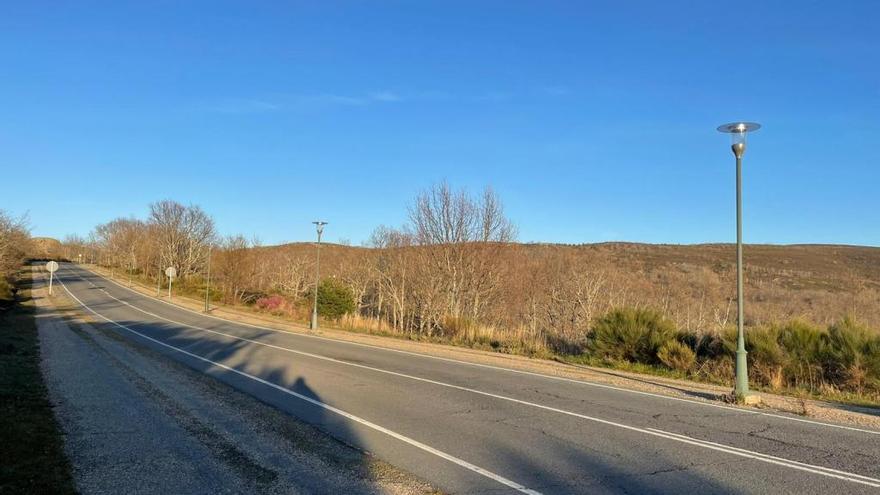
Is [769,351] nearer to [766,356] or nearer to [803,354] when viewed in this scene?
[766,356]

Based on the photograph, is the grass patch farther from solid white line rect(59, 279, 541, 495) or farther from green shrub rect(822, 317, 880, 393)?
green shrub rect(822, 317, 880, 393)

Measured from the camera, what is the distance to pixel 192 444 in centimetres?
745

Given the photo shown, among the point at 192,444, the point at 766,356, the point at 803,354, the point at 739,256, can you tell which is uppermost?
the point at 739,256

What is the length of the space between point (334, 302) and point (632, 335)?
89.0ft

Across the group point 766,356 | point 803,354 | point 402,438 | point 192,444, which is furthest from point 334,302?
point 192,444

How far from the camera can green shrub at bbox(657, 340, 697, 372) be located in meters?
17.2

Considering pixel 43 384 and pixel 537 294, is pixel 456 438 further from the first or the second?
pixel 537 294

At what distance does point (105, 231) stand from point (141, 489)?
148133 mm

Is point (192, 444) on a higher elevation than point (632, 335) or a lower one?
lower

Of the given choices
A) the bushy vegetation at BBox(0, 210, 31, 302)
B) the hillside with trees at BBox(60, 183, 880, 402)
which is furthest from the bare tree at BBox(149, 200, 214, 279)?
the bushy vegetation at BBox(0, 210, 31, 302)

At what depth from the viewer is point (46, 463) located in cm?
630

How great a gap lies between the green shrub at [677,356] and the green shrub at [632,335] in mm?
594

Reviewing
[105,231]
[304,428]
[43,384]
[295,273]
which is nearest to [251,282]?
[295,273]

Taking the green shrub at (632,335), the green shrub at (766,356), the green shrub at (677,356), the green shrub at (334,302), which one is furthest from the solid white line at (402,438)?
the green shrub at (334,302)
